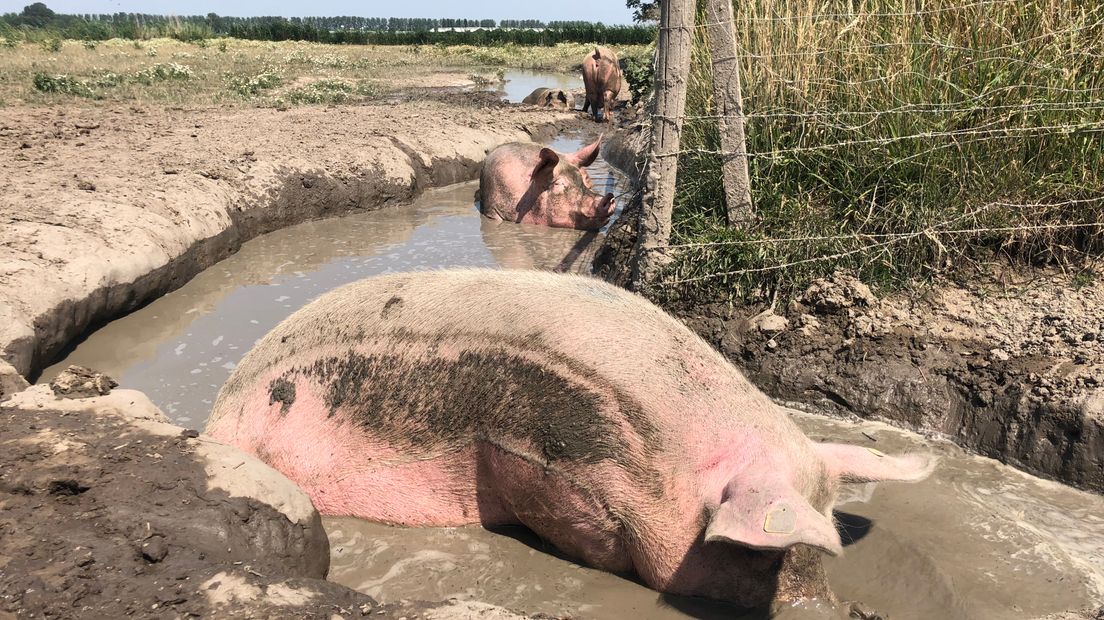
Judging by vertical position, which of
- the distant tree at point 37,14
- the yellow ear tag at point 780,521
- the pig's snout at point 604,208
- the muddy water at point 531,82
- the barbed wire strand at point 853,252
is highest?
the distant tree at point 37,14

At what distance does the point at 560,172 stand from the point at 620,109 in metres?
11.2

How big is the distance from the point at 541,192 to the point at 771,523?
7.67 m

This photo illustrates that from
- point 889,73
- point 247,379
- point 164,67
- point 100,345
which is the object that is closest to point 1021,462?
point 889,73

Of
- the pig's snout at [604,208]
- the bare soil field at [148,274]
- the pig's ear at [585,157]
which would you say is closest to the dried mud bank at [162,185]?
the bare soil field at [148,274]

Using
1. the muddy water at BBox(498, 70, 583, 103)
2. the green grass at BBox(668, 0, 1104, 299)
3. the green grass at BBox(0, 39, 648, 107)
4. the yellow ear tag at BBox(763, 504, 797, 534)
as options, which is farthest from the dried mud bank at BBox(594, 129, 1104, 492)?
the muddy water at BBox(498, 70, 583, 103)

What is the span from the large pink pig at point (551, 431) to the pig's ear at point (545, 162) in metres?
5.81

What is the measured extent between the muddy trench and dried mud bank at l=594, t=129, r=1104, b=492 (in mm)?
94

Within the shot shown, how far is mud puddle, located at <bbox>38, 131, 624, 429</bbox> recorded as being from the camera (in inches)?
201

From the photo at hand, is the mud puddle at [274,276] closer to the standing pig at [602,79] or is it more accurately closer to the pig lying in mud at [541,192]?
the pig lying in mud at [541,192]

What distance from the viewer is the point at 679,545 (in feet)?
9.53

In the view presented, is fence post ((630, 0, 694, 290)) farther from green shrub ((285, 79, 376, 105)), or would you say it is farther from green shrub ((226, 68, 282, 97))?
green shrub ((226, 68, 282, 97))

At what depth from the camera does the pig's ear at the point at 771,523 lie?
240 centimetres

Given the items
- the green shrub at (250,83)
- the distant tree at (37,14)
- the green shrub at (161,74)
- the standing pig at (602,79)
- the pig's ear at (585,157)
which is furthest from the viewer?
the distant tree at (37,14)

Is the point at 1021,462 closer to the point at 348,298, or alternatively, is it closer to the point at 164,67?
the point at 348,298
